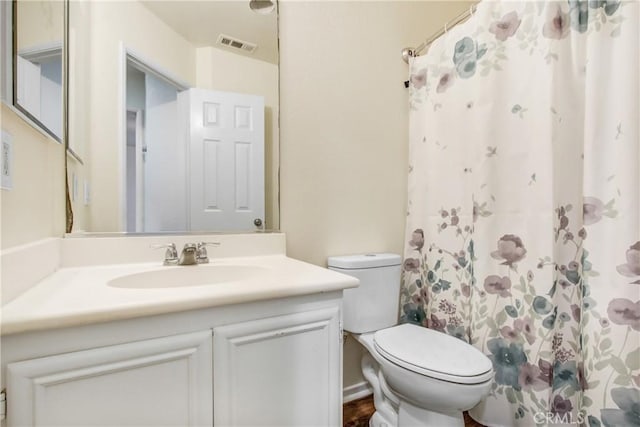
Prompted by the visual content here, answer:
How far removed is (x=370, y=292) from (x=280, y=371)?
2.16ft

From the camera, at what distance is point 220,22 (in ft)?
4.17

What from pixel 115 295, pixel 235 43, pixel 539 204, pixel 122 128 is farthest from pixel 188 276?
pixel 539 204

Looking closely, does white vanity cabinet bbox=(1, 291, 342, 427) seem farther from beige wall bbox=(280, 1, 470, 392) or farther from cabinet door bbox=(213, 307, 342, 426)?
beige wall bbox=(280, 1, 470, 392)

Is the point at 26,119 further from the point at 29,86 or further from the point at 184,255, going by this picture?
the point at 184,255

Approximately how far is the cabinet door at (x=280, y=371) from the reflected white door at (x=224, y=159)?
0.58 meters

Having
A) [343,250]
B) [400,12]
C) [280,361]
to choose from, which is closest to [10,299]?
[280,361]

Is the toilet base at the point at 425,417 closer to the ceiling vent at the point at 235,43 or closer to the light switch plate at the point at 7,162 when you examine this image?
the light switch plate at the point at 7,162

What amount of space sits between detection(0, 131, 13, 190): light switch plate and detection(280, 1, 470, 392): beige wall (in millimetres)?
858

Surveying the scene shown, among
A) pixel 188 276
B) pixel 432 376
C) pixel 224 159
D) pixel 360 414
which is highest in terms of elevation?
pixel 224 159

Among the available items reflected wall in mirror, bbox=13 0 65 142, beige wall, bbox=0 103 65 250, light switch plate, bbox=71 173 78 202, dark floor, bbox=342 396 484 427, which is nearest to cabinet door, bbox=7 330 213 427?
beige wall, bbox=0 103 65 250

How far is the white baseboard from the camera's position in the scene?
1.51 metres

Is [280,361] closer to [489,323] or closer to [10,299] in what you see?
[10,299]

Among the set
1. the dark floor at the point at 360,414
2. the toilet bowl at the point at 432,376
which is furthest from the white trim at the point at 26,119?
the dark floor at the point at 360,414

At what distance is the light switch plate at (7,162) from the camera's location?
2.06 ft
